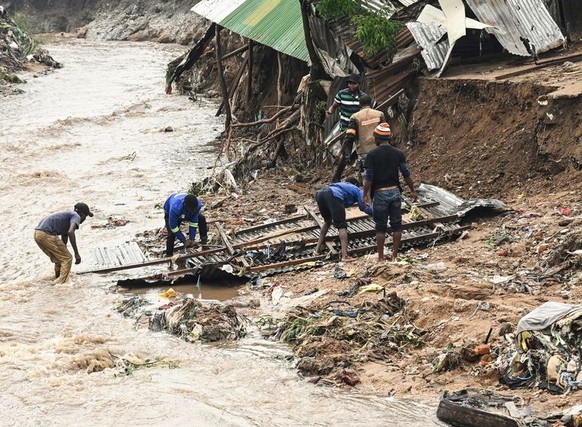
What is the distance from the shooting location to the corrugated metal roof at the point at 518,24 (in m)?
13.4

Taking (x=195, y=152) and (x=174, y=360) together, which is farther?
(x=195, y=152)

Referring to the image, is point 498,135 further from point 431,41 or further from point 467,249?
point 467,249

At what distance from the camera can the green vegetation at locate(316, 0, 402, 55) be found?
44.2 ft

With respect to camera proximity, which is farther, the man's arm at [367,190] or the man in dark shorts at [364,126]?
the man in dark shorts at [364,126]

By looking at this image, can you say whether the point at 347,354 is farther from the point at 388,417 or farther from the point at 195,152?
the point at 195,152

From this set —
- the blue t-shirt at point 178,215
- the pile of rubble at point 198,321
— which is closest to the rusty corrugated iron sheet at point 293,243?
the blue t-shirt at point 178,215

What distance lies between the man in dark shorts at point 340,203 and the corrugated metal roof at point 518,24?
4497 millimetres

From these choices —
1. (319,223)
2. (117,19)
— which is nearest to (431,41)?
(319,223)

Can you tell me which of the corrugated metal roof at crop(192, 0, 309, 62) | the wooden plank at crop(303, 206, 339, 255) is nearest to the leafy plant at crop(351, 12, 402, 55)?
the corrugated metal roof at crop(192, 0, 309, 62)

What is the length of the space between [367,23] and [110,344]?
22.1 feet

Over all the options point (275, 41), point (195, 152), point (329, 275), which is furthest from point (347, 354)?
point (195, 152)

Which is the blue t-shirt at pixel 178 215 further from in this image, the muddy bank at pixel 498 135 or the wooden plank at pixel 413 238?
the muddy bank at pixel 498 135

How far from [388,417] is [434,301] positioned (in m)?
1.74

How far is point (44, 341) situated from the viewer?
9102 millimetres
